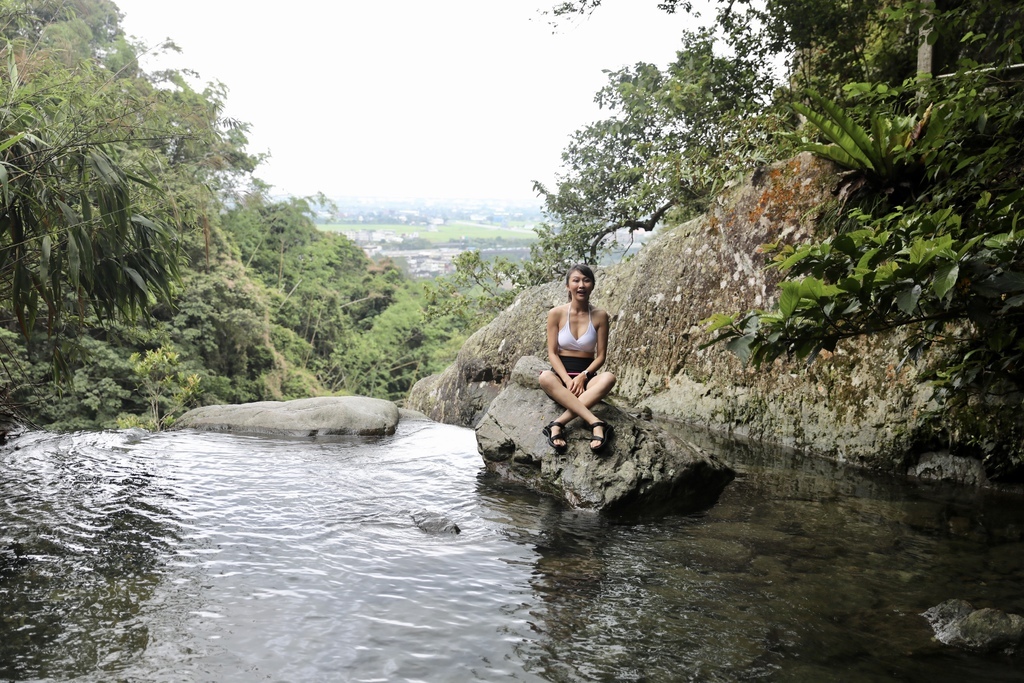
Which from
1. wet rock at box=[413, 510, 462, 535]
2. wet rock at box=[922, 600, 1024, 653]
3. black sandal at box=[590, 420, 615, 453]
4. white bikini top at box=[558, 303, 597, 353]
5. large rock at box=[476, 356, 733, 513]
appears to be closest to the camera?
wet rock at box=[922, 600, 1024, 653]

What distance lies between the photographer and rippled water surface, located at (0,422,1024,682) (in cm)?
337

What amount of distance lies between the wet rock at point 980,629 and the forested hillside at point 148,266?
18.7 ft

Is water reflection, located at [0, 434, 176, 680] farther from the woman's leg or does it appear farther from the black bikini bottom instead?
the black bikini bottom

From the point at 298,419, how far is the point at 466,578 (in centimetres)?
498

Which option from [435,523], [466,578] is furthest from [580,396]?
[466,578]

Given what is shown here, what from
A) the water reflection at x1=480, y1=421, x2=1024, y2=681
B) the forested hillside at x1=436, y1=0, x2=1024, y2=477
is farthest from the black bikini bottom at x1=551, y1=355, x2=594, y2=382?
the forested hillside at x1=436, y1=0, x2=1024, y2=477

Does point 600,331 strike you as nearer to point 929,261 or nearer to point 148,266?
point 929,261

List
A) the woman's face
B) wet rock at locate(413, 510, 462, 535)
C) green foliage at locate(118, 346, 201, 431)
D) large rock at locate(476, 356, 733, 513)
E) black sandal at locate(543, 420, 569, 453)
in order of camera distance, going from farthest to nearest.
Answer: green foliage at locate(118, 346, 201, 431), the woman's face, black sandal at locate(543, 420, 569, 453), large rock at locate(476, 356, 733, 513), wet rock at locate(413, 510, 462, 535)

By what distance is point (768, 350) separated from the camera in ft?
11.8

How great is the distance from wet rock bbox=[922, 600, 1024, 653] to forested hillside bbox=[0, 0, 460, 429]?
570cm

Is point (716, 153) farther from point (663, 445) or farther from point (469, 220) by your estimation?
point (469, 220)

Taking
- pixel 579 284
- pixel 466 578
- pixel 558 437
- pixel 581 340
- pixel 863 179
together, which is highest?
pixel 863 179

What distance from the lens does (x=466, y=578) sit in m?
4.35

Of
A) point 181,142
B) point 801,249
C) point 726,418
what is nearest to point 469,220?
point 181,142
